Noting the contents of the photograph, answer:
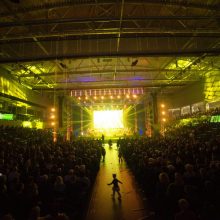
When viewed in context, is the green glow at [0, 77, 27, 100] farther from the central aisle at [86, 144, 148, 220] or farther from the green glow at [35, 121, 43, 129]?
the central aisle at [86, 144, 148, 220]

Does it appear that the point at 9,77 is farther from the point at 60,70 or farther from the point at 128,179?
the point at 128,179

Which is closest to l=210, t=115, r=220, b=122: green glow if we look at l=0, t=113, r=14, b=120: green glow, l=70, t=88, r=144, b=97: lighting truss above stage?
l=70, t=88, r=144, b=97: lighting truss above stage

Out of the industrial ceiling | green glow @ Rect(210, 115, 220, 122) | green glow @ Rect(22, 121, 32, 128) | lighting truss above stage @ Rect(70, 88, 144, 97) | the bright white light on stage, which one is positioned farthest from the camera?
the bright white light on stage

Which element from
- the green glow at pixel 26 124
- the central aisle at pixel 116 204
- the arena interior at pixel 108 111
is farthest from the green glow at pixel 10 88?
the central aisle at pixel 116 204

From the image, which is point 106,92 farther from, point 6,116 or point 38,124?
point 38,124

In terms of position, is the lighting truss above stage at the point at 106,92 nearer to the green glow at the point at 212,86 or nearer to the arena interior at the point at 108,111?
the arena interior at the point at 108,111

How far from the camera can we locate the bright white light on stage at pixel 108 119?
117 ft

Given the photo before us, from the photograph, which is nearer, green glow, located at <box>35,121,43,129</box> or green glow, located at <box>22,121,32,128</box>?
green glow, located at <box>22,121,32,128</box>

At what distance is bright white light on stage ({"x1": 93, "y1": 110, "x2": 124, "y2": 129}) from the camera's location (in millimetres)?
35812

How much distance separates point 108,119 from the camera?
118 ft

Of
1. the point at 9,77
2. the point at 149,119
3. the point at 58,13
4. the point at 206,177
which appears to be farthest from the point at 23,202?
the point at 149,119

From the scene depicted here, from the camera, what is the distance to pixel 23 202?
5340 millimetres

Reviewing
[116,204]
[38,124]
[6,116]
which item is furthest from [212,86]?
[38,124]

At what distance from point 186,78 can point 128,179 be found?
58.4 feet
